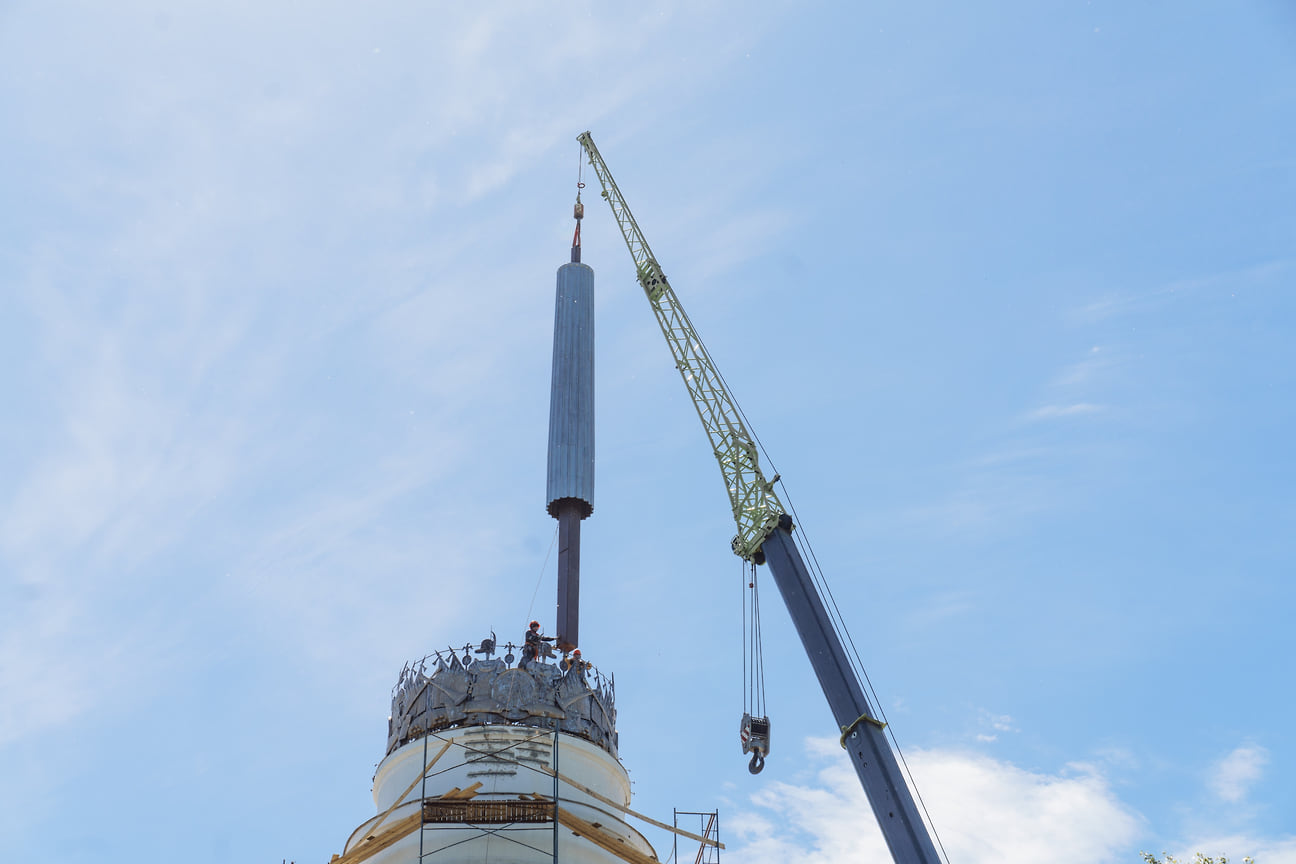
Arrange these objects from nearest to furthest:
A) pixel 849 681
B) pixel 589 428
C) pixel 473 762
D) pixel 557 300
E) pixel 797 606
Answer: pixel 473 762
pixel 849 681
pixel 797 606
pixel 589 428
pixel 557 300

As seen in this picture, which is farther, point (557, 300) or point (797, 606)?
point (557, 300)

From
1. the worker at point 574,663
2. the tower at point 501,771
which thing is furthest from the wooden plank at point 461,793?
the worker at point 574,663

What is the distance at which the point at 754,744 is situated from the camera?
197 ft

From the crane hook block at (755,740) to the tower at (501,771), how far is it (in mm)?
10287

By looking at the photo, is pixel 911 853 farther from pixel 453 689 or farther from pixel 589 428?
pixel 589 428

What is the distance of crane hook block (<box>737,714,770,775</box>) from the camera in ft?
Result: 197

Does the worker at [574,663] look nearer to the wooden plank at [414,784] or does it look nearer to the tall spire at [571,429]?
the wooden plank at [414,784]

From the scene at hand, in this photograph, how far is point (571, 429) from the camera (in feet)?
232

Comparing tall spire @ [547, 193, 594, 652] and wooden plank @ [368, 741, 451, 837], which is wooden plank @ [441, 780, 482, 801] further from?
tall spire @ [547, 193, 594, 652]

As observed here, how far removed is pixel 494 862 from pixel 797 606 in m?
23.1

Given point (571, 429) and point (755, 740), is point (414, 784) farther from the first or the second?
point (571, 429)

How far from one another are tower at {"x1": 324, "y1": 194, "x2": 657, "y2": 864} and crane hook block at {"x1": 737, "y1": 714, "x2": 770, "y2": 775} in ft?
33.7

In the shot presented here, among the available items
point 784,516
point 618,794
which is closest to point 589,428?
point 784,516

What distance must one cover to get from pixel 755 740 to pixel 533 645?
14.6 metres
